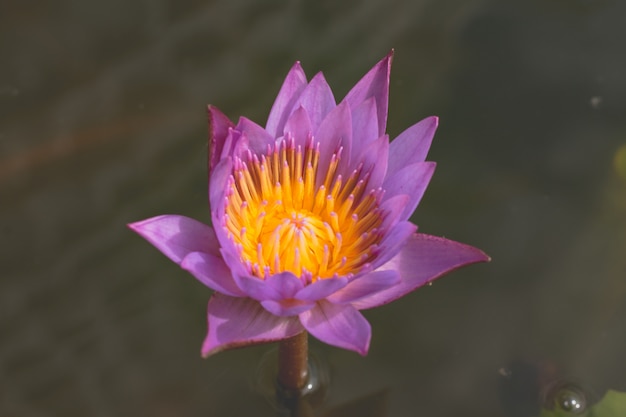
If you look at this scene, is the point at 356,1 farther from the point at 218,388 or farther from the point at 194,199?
the point at 218,388

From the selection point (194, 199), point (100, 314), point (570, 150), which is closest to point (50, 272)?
point (100, 314)

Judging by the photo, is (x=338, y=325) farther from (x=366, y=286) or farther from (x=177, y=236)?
(x=177, y=236)

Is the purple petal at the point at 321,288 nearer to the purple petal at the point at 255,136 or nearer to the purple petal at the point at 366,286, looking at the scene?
the purple petal at the point at 366,286

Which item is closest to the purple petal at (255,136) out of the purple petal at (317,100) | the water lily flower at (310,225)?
the water lily flower at (310,225)

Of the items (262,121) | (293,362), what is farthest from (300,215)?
(262,121)

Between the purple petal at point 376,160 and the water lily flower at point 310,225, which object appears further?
the purple petal at point 376,160
